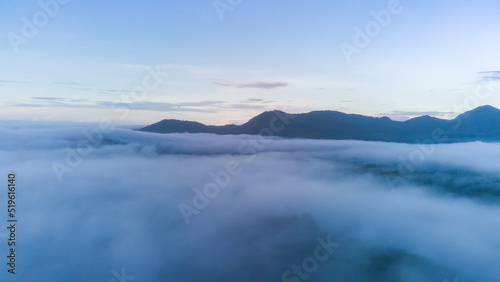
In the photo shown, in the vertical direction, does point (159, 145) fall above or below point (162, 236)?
above

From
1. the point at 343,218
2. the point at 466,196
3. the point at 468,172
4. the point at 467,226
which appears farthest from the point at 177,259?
the point at 468,172

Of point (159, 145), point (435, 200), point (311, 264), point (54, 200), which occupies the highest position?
point (159, 145)

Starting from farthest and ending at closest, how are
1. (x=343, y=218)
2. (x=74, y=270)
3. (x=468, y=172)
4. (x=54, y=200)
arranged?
(x=468, y=172)
(x=343, y=218)
(x=54, y=200)
(x=74, y=270)

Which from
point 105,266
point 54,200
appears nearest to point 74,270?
point 105,266

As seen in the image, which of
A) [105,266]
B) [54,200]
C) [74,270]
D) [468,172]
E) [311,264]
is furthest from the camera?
[468,172]

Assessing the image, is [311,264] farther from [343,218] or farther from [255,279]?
[343,218]

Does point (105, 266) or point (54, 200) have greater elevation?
point (54, 200)

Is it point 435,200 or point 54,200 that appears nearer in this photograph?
point 54,200

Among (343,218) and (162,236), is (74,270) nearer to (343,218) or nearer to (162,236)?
(162,236)

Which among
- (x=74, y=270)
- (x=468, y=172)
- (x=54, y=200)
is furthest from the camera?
(x=468, y=172)
